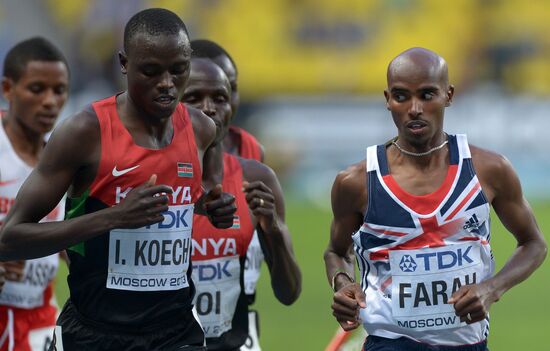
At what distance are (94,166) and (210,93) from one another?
1.49 m

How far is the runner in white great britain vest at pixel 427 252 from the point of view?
5.59m

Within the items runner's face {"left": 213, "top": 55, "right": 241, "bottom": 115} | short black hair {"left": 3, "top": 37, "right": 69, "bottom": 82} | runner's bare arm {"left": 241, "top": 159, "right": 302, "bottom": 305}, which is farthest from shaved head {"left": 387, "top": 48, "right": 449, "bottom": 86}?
short black hair {"left": 3, "top": 37, "right": 69, "bottom": 82}

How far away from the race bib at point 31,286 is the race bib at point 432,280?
2.62m

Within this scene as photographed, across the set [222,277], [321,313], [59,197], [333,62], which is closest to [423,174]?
[222,277]

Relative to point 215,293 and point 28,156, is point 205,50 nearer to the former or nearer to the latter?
point 28,156

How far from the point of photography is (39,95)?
7484 mm

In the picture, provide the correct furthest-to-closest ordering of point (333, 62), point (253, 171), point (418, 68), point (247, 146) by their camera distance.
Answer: point (333, 62) → point (247, 146) → point (253, 171) → point (418, 68)

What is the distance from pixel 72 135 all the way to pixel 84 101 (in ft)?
68.5

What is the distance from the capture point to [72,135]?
5.13 metres

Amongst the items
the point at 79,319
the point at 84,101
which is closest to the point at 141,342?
the point at 79,319

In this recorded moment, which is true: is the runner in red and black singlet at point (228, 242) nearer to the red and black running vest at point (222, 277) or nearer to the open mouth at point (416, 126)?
the red and black running vest at point (222, 277)

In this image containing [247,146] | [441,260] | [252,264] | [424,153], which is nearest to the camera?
[441,260]

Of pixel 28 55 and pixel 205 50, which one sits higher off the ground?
pixel 28 55

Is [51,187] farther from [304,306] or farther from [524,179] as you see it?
[524,179]
